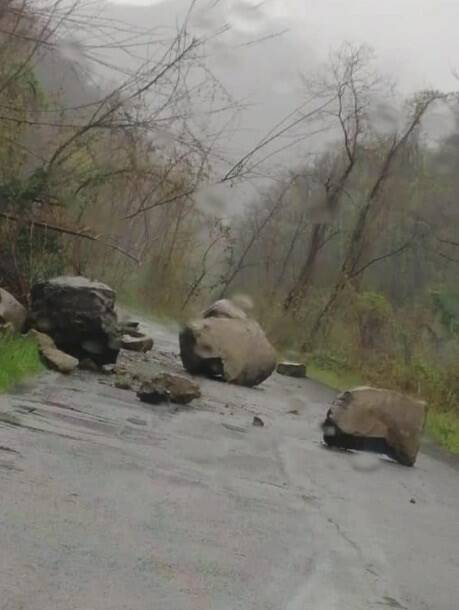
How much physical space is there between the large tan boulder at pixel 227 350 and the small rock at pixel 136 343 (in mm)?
752

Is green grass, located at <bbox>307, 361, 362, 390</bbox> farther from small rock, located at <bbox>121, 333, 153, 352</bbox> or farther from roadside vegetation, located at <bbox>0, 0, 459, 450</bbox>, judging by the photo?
small rock, located at <bbox>121, 333, 153, 352</bbox>

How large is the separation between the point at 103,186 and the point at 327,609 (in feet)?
30.6

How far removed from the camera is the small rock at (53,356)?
10156mm

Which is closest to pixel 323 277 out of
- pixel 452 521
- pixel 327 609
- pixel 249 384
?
pixel 249 384

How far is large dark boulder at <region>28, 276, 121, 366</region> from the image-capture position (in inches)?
435

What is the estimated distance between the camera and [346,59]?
3231cm

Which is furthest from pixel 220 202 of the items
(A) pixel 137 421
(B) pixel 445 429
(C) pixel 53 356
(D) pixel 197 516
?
(D) pixel 197 516

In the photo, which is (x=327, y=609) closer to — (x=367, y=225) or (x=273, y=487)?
(x=273, y=487)

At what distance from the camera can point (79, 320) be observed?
11008 mm

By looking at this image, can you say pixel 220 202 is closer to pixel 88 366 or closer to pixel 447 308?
pixel 88 366

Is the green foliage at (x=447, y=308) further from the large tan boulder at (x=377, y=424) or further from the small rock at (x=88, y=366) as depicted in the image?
the large tan boulder at (x=377, y=424)

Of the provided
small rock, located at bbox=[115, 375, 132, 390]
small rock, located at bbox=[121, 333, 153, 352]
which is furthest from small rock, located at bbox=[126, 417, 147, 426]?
small rock, located at bbox=[121, 333, 153, 352]

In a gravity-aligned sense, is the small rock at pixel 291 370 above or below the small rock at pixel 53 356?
below

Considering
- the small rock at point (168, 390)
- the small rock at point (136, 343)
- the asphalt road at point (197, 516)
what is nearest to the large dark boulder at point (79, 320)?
the small rock at point (168, 390)
